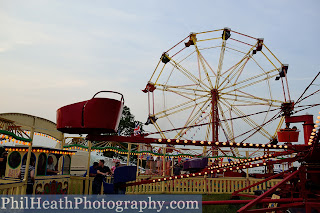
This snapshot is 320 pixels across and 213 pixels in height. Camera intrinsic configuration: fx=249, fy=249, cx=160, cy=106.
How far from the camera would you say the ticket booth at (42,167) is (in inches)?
281

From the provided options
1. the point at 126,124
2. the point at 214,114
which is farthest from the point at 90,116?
the point at 126,124

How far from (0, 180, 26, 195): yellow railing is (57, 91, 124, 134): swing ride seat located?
245 cm

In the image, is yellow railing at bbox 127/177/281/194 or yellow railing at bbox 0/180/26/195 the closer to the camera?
yellow railing at bbox 0/180/26/195

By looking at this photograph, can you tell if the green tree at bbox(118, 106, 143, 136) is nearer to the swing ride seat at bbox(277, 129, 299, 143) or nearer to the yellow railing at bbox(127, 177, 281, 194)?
the yellow railing at bbox(127, 177, 281, 194)

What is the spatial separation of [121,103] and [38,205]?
451 centimetres

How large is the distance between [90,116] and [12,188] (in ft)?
10.6

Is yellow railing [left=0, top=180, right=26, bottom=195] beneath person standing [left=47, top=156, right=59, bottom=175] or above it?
beneath

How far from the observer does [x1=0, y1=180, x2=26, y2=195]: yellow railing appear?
4.77 meters

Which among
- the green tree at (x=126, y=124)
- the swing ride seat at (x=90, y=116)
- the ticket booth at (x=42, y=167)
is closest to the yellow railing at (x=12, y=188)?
the ticket booth at (x=42, y=167)

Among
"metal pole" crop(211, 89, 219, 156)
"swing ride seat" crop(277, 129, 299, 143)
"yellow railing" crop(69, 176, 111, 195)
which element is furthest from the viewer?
"metal pole" crop(211, 89, 219, 156)

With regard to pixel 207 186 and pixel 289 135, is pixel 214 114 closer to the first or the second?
pixel 207 186

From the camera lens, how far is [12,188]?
5117 millimetres

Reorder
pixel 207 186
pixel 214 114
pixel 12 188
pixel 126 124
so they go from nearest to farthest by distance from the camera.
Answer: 1. pixel 12 188
2. pixel 207 186
3. pixel 214 114
4. pixel 126 124

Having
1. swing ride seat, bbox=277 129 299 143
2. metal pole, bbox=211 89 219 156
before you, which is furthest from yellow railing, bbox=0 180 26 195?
metal pole, bbox=211 89 219 156
